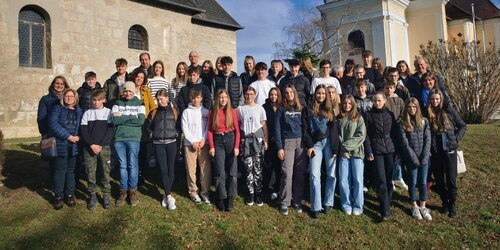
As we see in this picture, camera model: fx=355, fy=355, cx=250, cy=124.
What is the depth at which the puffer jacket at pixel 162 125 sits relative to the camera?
18.1ft

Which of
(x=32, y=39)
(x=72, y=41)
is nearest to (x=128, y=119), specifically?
(x=72, y=41)

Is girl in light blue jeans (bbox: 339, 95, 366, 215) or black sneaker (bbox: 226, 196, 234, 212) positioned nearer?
girl in light blue jeans (bbox: 339, 95, 366, 215)

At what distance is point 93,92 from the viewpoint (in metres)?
5.55

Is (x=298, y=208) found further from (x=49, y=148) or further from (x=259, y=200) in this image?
(x=49, y=148)

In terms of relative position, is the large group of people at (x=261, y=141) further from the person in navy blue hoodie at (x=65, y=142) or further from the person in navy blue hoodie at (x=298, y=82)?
the person in navy blue hoodie at (x=298, y=82)

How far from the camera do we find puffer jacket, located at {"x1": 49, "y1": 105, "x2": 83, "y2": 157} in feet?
16.8

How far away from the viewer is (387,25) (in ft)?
84.0

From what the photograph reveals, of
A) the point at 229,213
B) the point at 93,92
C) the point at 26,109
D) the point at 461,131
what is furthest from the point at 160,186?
the point at 26,109

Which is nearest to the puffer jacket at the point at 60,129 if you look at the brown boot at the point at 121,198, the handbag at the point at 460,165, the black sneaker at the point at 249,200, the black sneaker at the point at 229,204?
the brown boot at the point at 121,198

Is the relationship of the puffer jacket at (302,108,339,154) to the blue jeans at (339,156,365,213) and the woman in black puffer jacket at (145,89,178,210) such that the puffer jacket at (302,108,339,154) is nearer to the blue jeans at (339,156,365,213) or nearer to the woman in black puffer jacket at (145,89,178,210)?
the blue jeans at (339,156,365,213)

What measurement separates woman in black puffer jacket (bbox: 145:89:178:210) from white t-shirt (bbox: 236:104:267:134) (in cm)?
108

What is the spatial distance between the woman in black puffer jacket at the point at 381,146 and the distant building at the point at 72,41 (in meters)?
11.1

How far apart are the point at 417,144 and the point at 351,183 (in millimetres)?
1180

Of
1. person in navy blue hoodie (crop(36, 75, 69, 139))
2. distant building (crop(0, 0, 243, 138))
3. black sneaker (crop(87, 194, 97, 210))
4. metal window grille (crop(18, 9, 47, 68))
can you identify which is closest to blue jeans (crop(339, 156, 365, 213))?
black sneaker (crop(87, 194, 97, 210))
